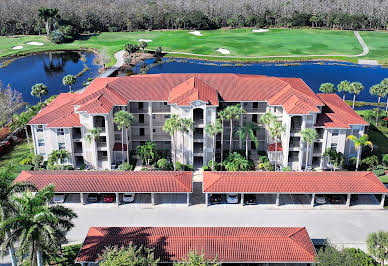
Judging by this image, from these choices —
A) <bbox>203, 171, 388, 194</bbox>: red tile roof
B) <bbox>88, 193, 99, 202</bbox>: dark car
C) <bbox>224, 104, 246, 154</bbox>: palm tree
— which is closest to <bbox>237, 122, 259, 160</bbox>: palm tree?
<bbox>224, 104, 246, 154</bbox>: palm tree

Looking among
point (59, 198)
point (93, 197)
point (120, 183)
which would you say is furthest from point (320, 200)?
point (59, 198)

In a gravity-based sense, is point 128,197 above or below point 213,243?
below

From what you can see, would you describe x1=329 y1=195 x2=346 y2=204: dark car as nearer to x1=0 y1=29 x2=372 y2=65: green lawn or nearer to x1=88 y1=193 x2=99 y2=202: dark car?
x1=88 y1=193 x2=99 y2=202: dark car

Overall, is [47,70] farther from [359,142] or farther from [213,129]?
[359,142]

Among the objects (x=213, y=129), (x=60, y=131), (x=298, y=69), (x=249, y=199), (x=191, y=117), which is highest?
(x=191, y=117)

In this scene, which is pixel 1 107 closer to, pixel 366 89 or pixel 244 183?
pixel 244 183

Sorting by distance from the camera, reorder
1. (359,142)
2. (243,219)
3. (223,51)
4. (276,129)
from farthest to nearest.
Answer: (223,51)
(359,142)
(276,129)
(243,219)

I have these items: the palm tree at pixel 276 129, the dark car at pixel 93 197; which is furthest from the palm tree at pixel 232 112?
the dark car at pixel 93 197

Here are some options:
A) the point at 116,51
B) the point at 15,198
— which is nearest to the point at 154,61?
the point at 116,51
